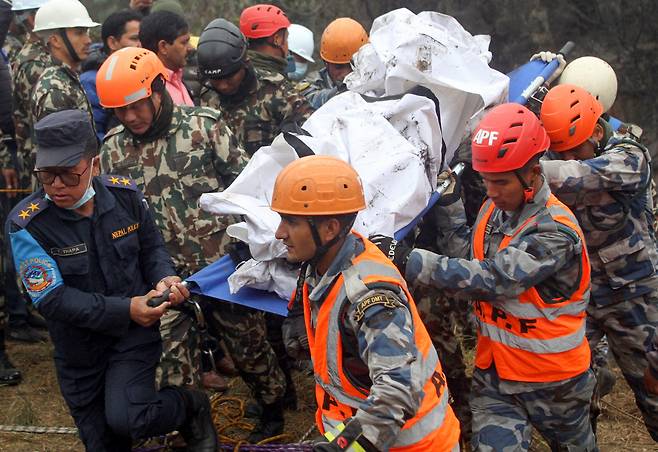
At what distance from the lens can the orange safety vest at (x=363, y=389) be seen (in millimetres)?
3213

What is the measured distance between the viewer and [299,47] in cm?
880

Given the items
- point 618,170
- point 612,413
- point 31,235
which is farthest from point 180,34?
point 612,413

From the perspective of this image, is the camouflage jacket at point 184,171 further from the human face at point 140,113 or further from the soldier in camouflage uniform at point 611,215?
the soldier in camouflage uniform at point 611,215

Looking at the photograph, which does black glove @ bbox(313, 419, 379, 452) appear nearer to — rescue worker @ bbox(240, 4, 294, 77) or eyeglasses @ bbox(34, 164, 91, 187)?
eyeglasses @ bbox(34, 164, 91, 187)

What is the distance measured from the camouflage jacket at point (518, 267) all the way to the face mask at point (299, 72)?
5.09 m

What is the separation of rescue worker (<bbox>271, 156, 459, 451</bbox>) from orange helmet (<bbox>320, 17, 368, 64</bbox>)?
347 cm

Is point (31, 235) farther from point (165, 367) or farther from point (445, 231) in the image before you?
point (445, 231)

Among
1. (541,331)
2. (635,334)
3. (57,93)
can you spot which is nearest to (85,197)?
(57,93)

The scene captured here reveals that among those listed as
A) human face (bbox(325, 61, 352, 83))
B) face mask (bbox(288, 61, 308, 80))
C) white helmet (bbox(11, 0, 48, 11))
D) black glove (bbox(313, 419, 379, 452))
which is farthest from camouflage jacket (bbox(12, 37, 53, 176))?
black glove (bbox(313, 419, 379, 452))

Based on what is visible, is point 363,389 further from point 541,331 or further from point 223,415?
point 223,415

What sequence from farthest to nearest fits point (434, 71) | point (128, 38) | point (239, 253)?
point (128, 38), point (434, 71), point (239, 253)

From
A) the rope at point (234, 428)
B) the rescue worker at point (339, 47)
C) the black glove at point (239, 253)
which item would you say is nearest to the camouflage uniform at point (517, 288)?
the black glove at point (239, 253)

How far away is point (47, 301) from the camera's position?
4.06 m

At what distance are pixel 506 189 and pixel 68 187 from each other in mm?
2089
